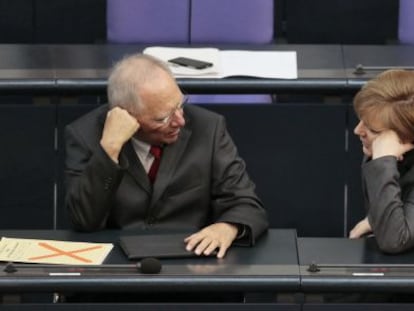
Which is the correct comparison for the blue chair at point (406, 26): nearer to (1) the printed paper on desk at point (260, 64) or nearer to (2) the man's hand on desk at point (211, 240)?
(1) the printed paper on desk at point (260, 64)

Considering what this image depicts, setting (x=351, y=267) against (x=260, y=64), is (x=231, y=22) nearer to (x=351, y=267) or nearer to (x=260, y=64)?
(x=260, y=64)

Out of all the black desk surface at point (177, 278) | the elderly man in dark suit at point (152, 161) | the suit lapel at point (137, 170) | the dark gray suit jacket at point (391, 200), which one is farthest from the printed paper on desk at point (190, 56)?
the black desk surface at point (177, 278)

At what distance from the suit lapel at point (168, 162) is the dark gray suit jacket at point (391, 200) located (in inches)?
23.0

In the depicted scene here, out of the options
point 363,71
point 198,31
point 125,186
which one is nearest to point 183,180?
point 125,186

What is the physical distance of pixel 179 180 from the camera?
366cm

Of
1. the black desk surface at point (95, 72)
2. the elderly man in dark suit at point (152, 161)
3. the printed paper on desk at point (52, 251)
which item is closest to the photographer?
the printed paper on desk at point (52, 251)

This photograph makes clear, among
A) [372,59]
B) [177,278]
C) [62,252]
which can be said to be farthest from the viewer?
[372,59]

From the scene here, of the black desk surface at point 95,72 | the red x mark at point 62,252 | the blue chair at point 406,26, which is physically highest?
the blue chair at point 406,26

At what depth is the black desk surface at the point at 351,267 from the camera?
2.97 metres

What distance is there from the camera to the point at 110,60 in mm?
4828

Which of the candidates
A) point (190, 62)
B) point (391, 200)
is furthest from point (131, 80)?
point (190, 62)

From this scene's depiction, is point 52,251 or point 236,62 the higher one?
point 236,62

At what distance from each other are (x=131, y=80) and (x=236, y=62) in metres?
1.13

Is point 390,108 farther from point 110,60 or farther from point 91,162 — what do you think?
point 110,60
